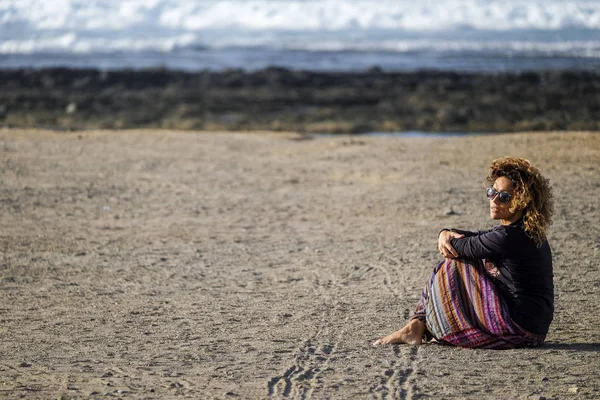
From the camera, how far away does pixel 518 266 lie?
4.95 metres

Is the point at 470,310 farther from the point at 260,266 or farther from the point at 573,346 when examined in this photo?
the point at 260,266

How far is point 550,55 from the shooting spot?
69.0m

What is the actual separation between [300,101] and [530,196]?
25431mm

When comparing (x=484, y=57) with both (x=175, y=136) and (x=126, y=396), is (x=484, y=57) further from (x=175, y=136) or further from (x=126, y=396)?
(x=126, y=396)

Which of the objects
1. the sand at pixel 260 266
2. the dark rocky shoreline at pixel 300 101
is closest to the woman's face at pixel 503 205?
the sand at pixel 260 266

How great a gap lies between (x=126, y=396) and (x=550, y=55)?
68224 mm

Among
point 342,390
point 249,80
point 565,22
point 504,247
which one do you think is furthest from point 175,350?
point 565,22

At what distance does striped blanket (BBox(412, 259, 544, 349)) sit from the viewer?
5.00 metres

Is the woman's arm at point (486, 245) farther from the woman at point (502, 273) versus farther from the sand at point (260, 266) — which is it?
the sand at point (260, 266)

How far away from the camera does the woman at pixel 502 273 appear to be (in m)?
4.89

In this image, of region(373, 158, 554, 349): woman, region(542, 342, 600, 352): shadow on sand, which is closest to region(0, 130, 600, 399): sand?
region(542, 342, 600, 352): shadow on sand

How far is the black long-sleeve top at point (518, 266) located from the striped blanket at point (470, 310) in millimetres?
65

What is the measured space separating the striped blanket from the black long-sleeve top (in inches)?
2.5

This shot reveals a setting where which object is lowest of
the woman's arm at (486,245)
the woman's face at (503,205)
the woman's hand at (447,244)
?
the woman's arm at (486,245)
